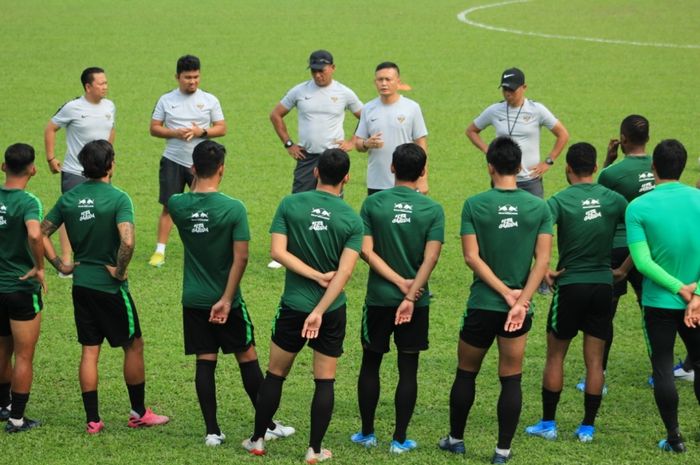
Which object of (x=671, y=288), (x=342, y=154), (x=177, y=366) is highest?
(x=342, y=154)

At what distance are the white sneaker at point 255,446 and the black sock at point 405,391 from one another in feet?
3.18

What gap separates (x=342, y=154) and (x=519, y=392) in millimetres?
2051

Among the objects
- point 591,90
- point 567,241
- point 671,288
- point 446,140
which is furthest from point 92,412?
point 591,90

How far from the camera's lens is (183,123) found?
12.5m

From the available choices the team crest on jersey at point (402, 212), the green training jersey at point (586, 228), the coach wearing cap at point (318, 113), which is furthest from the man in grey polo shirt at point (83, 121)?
the green training jersey at point (586, 228)

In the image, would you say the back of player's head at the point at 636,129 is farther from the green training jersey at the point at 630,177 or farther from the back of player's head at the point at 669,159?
the back of player's head at the point at 669,159

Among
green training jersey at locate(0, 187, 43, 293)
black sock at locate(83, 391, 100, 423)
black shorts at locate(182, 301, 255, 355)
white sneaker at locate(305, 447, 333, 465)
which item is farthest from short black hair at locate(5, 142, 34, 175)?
white sneaker at locate(305, 447, 333, 465)

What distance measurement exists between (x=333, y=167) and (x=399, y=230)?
0.67 m

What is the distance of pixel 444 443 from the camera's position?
25.9 feet

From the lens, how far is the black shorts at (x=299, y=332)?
7484mm

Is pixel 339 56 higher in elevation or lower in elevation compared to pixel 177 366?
higher

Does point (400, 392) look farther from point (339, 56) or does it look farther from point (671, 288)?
point (339, 56)

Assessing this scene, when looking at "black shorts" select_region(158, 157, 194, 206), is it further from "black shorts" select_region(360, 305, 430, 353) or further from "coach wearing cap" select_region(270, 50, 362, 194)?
"black shorts" select_region(360, 305, 430, 353)

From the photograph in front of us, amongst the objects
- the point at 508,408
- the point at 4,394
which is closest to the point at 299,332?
the point at 508,408
